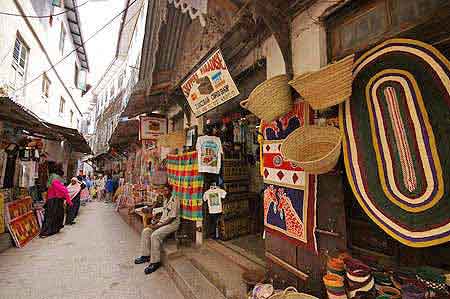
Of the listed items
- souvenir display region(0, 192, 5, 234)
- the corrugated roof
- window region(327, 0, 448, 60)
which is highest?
the corrugated roof

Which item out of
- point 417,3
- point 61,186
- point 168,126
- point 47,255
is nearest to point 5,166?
point 61,186

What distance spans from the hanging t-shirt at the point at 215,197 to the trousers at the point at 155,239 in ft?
3.74

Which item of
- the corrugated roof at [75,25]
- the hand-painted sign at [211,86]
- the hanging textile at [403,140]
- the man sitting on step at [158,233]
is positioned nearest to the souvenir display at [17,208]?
the man sitting on step at [158,233]

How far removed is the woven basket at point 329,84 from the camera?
1816mm

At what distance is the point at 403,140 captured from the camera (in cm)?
170

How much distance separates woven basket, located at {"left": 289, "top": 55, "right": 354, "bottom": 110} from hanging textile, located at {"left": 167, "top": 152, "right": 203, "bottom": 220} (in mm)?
3817

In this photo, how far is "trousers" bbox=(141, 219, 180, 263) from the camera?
17.3 ft

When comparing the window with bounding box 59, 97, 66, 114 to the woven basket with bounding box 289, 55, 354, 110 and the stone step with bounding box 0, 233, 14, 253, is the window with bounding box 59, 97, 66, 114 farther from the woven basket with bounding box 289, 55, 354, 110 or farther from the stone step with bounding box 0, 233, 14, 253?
the woven basket with bounding box 289, 55, 354, 110

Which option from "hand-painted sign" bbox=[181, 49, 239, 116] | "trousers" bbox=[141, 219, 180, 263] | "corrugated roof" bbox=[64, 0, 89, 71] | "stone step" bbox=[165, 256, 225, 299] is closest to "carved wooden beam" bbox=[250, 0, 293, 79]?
"hand-painted sign" bbox=[181, 49, 239, 116]

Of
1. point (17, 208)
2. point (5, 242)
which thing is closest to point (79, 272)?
point (5, 242)

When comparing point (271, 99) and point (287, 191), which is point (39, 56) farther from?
point (287, 191)

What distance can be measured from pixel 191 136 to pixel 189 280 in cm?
333

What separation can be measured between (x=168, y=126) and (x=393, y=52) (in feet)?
24.2

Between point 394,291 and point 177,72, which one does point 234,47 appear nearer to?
point 177,72
